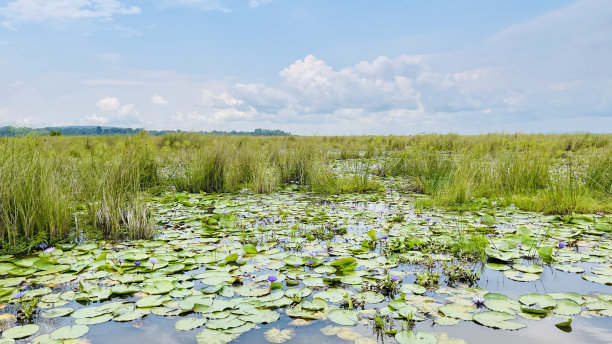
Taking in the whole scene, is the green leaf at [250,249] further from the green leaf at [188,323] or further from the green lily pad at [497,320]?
the green lily pad at [497,320]

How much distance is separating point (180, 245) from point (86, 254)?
31.0 inches

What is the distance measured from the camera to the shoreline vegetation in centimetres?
341

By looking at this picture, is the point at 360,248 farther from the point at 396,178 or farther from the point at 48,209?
the point at 396,178

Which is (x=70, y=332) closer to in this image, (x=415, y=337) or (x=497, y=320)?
(x=415, y=337)

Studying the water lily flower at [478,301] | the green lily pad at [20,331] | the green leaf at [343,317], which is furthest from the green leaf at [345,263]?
the green lily pad at [20,331]

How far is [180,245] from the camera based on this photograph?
3.47 metres

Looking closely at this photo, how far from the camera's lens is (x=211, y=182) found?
6.73m

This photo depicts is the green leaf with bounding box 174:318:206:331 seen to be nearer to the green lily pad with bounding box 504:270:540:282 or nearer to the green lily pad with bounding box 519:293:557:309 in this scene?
the green lily pad with bounding box 519:293:557:309

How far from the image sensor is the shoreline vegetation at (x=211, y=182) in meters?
3.41

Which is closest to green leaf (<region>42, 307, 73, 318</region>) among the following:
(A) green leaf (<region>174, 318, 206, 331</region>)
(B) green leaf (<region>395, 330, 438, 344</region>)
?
(A) green leaf (<region>174, 318, 206, 331</region>)

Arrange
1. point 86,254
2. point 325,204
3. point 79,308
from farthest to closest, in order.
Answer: point 325,204 < point 86,254 < point 79,308

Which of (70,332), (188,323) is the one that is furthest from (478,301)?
(70,332)

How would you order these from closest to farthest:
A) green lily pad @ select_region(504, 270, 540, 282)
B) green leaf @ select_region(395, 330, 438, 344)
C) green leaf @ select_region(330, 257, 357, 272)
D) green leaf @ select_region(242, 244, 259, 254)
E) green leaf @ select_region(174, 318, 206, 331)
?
green leaf @ select_region(395, 330, 438, 344)
green leaf @ select_region(174, 318, 206, 331)
green lily pad @ select_region(504, 270, 540, 282)
green leaf @ select_region(330, 257, 357, 272)
green leaf @ select_region(242, 244, 259, 254)

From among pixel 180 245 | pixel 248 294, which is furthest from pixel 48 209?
pixel 248 294
